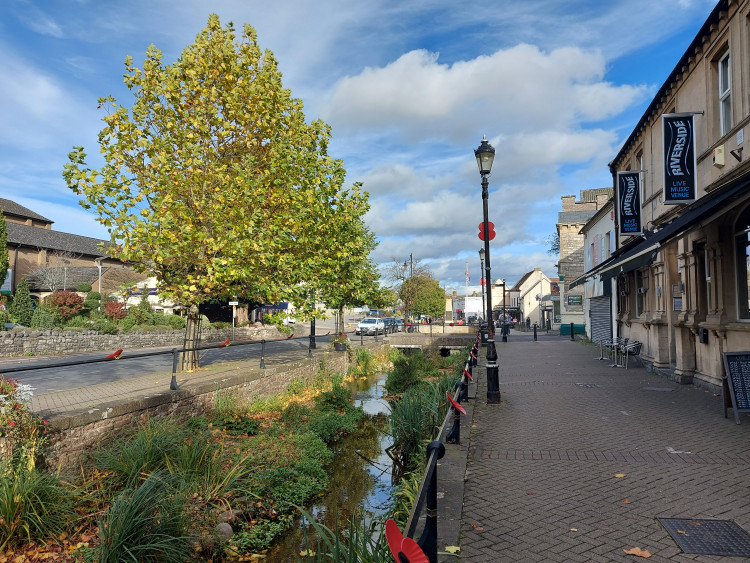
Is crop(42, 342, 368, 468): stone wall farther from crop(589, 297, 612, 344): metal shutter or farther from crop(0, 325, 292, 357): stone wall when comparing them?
crop(589, 297, 612, 344): metal shutter

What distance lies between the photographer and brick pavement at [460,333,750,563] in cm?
406

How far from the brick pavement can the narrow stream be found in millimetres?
1528

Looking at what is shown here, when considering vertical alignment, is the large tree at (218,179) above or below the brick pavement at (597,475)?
above

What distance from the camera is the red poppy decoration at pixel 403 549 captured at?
2018 mm

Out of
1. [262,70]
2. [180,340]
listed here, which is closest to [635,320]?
[262,70]

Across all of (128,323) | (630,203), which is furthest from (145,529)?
(128,323)

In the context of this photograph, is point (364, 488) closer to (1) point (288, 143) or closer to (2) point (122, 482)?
(2) point (122, 482)

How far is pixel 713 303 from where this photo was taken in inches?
419

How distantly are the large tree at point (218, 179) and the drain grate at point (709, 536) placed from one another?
893 centimetres

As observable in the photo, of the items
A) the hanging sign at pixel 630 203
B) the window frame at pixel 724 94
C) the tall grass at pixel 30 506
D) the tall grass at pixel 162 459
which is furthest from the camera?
the hanging sign at pixel 630 203

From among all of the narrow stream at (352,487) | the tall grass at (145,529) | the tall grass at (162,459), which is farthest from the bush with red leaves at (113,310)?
the tall grass at (145,529)

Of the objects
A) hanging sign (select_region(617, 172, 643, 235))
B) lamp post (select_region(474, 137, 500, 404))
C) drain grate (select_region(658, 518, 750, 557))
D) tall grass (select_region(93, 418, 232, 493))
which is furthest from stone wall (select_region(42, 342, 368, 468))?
hanging sign (select_region(617, 172, 643, 235))

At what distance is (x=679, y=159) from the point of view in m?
10.8

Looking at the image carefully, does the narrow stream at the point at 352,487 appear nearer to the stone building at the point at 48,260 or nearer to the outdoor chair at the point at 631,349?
the outdoor chair at the point at 631,349
